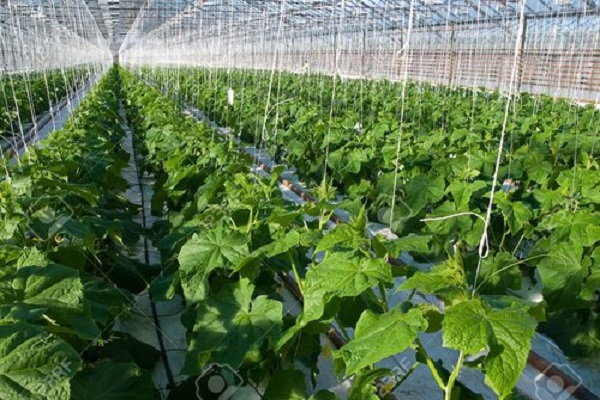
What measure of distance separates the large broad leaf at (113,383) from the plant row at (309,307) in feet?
0.94

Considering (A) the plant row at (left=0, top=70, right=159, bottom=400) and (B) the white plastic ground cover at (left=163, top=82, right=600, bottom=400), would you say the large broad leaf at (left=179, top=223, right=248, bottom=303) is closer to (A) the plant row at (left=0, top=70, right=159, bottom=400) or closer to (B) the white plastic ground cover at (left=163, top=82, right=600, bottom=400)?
(A) the plant row at (left=0, top=70, right=159, bottom=400)

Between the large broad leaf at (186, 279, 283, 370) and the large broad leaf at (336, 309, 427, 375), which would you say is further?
the large broad leaf at (186, 279, 283, 370)

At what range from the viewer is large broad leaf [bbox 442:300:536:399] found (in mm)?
1505

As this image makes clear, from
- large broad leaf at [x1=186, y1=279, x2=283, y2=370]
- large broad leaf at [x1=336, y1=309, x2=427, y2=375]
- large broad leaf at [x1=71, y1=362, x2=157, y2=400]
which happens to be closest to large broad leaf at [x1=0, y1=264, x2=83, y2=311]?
large broad leaf at [x1=71, y1=362, x2=157, y2=400]

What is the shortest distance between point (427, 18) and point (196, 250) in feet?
77.2

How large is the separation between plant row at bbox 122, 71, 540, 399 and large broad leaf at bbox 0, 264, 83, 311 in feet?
2.16

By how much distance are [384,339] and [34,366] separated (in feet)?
2.95

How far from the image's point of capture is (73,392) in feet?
6.41

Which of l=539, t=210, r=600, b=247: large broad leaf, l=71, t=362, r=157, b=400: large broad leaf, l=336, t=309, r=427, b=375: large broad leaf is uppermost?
l=336, t=309, r=427, b=375: large broad leaf

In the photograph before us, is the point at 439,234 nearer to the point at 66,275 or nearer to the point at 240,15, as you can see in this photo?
→ the point at 66,275

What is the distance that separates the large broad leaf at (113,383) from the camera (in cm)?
204

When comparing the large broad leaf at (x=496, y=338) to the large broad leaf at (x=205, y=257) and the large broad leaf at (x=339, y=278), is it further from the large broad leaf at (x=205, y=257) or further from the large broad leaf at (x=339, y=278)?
the large broad leaf at (x=205, y=257)

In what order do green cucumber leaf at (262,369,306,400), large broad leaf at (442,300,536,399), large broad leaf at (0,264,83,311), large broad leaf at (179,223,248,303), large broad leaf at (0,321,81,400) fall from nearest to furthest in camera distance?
large broad leaf at (0,321,81,400) < large broad leaf at (442,300,536,399) < large broad leaf at (0,264,83,311) < green cucumber leaf at (262,369,306,400) < large broad leaf at (179,223,248,303)

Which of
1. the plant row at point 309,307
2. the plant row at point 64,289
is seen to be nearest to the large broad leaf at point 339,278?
the plant row at point 309,307
